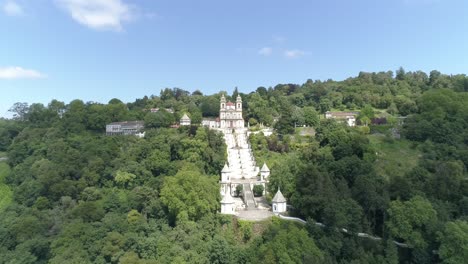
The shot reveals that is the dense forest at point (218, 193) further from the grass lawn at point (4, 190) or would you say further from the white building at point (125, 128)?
the white building at point (125, 128)

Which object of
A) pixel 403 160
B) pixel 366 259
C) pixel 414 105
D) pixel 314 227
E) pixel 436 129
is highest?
pixel 414 105

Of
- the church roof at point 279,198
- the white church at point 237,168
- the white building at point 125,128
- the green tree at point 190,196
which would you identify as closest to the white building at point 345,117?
the white church at point 237,168

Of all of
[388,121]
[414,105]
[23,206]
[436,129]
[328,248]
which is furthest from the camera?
[414,105]

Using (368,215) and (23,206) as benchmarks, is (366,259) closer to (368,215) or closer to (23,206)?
(368,215)

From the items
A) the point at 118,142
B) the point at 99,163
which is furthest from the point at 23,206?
the point at 118,142

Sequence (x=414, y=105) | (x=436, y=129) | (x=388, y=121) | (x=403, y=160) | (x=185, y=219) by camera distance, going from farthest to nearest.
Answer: (x=414, y=105)
(x=388, y=121)
(x=436, y=129)
(x=403, y=160)
(x=185, y=219)

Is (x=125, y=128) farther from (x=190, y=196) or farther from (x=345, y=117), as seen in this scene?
(x=345, y=117)

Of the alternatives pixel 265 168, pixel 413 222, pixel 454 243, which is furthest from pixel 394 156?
pixel 454 243
